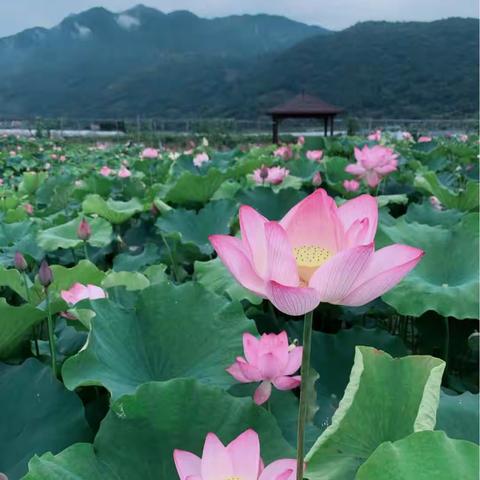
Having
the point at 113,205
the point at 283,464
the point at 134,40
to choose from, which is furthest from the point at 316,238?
the point at 134,40

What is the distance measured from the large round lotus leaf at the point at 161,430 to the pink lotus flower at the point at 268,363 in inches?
1.8

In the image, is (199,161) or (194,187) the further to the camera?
(199,161)

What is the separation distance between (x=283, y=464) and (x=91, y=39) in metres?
113

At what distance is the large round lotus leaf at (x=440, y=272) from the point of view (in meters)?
1.00

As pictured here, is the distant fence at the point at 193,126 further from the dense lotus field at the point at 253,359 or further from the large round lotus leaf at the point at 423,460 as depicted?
the large round lotus leaf at the point at 423,460

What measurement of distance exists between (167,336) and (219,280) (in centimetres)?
33

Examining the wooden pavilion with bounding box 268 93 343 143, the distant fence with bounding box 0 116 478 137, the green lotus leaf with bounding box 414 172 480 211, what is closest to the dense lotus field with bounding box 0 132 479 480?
the green lotus leaf with bounding box 414 172 480 211

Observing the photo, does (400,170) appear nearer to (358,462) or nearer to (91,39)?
(358,462)

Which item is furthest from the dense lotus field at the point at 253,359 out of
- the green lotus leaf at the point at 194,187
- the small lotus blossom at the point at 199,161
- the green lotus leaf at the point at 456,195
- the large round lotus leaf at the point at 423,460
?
the small lotus blossom at the point at 199,161

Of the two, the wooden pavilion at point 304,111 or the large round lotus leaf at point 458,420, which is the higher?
the large round lotus leaf at point 458,420

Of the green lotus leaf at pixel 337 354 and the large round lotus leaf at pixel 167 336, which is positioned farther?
the green lotus leaf at pixel 337 354

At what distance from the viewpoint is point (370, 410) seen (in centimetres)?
59

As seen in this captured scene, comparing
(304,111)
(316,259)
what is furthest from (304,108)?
(316,259)

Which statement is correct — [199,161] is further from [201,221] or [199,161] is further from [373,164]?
[201,221]
